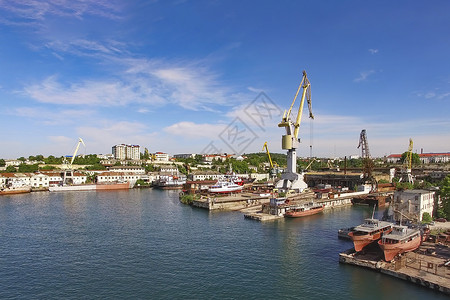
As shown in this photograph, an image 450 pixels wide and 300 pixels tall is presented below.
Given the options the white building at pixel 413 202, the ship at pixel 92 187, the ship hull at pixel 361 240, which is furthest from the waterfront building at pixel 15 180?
the white building at pixel 413 202

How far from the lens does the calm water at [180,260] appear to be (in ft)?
41.4

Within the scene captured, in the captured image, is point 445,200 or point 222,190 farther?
point 222,190

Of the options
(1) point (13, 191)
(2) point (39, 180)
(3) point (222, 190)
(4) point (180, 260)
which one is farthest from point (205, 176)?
(4) point (180, 260)

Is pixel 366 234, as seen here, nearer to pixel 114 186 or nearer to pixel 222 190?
pixel 222 190

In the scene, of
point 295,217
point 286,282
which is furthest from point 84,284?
point 295,217

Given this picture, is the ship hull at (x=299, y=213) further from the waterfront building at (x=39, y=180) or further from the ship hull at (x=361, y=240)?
the waterfront building at (x=39, y=180)

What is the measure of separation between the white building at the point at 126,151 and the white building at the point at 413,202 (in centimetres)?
11726

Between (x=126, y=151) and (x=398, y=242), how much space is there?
125935mm

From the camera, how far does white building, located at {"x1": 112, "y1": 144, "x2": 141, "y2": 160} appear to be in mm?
127625

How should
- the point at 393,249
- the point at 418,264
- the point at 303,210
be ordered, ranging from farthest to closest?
the point at 303,210
the point at 393,249
the point at 418,264

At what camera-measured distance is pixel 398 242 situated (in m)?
14.9

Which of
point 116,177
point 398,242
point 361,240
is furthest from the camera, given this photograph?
point 116,177

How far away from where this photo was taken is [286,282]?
44.8 feet

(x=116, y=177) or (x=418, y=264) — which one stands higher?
(x=116, y=177)
